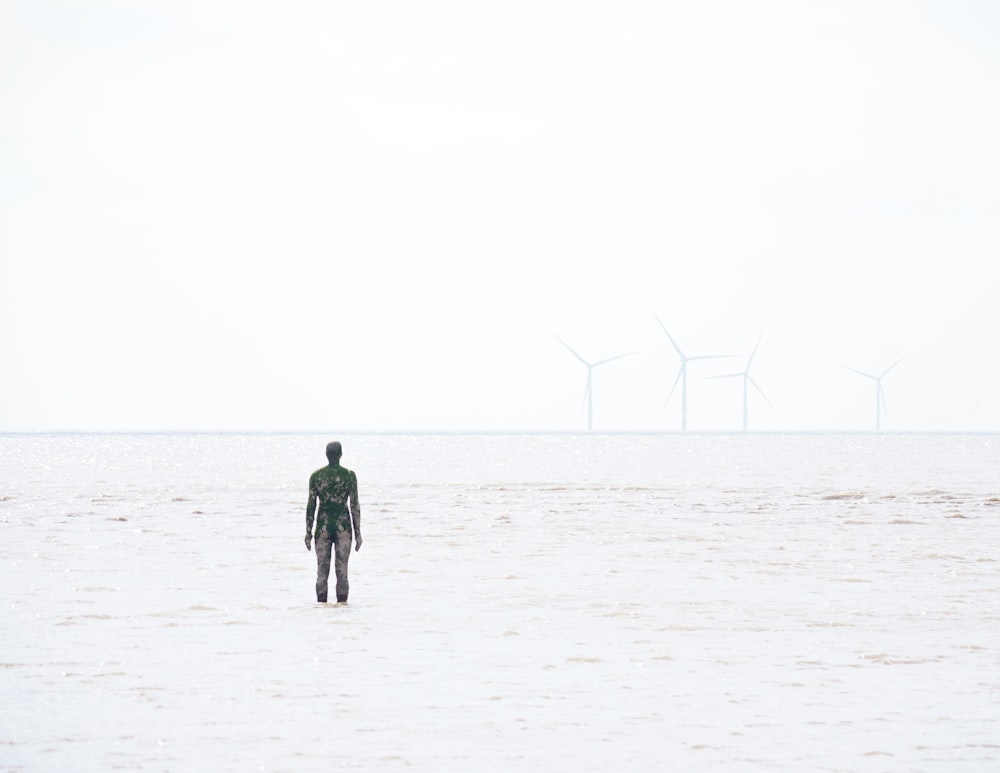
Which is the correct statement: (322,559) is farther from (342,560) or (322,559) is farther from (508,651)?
(508,651)

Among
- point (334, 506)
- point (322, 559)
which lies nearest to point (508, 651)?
point (334, 506)

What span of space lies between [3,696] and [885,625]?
11.3m

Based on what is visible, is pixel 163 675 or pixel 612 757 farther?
pixel 163 675

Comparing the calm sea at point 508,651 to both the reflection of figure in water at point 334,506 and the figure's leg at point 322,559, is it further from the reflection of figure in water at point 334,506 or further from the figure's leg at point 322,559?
the reflection of figure in water at point 334,506

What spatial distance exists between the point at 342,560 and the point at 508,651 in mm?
5119

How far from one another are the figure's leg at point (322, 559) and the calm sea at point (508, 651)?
0.24 meters

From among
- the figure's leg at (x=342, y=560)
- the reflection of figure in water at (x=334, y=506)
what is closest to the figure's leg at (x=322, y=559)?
the reflection of figure in water at (x=334, y=506)

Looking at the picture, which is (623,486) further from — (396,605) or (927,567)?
(396,605)

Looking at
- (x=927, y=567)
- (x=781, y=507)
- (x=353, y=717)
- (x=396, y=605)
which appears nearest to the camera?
(x=353, y=717)

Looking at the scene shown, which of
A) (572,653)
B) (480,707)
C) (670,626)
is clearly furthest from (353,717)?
(670,626)

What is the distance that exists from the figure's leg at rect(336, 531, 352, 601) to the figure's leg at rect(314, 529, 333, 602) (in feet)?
0.49

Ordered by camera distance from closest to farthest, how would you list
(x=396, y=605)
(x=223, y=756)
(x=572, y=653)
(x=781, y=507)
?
(x=223, y=756) → (x=572, y=653) → (x=396, y=605) → (x=781, y=507)

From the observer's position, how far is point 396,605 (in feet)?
72.5

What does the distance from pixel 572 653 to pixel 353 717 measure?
4514 mm
